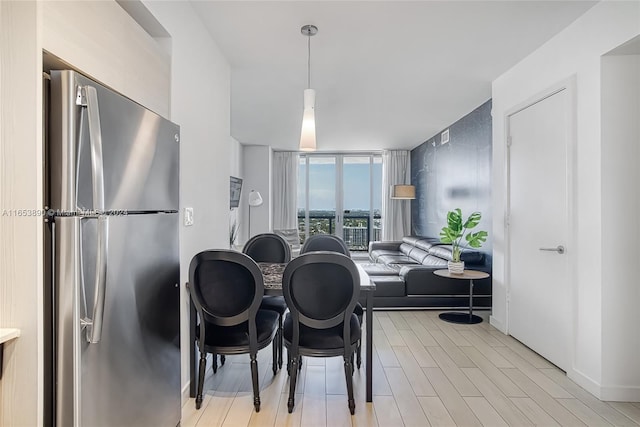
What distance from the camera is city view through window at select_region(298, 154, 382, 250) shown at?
28.1ft

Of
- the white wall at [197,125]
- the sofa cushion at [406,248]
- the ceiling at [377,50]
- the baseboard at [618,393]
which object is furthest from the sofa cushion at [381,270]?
the baseboard at [618,393]

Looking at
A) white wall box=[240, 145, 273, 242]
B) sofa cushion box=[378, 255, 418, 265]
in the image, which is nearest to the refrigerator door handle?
sofa cushion box=[378, 255, 418, 265]

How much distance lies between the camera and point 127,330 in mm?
1540

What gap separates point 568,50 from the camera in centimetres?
272

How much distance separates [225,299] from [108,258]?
92cm

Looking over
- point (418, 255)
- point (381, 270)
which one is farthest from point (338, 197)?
point (381, 270)

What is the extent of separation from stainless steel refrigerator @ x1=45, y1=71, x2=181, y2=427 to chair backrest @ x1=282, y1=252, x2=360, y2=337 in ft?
2.29

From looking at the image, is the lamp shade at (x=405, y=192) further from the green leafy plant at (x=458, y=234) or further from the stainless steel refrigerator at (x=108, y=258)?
the stainless steel refrigerator at (x=108, y=258)

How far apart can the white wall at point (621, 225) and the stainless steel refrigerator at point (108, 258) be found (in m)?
2.79

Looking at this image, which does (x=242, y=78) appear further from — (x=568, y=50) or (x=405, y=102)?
(x=568, y=50)

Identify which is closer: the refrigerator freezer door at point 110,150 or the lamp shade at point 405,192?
the refrigerator freezer door at point 110,150

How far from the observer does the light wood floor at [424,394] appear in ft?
6.99

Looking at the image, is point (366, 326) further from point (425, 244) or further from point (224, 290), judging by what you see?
point (425, 244)

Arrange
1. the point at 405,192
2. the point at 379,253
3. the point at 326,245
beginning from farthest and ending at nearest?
Result: the point at 405,192 → the point at 379,253 → the point at 326,245
